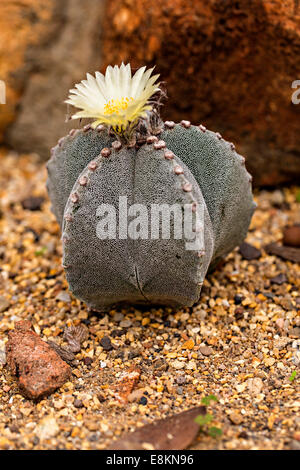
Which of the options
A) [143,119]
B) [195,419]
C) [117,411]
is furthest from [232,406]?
[143,119]

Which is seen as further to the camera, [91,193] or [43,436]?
[91,193]

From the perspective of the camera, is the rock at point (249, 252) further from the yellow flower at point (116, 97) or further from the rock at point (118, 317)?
the yellow flower at point (116, 97)

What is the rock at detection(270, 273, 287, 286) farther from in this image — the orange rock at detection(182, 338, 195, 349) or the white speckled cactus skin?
the orange rock at detection(182, 338, 195, 349)

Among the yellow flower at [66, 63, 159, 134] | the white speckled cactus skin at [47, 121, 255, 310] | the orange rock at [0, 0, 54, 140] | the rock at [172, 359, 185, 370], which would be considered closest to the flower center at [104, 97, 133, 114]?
the yellow flower at [66, 63, 159, 134]

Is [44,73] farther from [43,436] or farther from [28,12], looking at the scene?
[43,436]

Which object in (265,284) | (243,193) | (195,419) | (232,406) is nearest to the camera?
(195,419)

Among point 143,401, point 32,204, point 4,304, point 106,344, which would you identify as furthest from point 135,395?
point 32,204

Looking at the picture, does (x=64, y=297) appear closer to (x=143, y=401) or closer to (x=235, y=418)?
(x=143, y=401)
